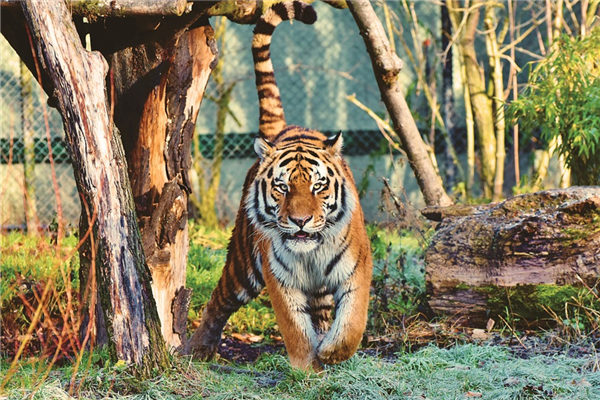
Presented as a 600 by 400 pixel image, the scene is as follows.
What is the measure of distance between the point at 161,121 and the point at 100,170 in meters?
0.86

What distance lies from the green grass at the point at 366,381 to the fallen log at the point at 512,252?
51 cm

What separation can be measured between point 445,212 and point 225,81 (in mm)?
5061

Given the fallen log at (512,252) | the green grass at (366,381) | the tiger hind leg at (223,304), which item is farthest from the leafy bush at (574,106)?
the tiger hind leg at (223,304)

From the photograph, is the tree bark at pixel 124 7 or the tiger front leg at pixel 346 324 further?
the tiger front leg at pixel 346 324

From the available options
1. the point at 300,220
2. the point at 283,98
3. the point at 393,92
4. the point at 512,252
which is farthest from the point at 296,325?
the point at 283,98

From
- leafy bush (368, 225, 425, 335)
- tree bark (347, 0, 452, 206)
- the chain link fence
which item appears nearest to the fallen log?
leafy bush (368, 225, 425, 335)

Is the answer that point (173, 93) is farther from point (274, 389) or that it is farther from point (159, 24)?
point (274, 389)

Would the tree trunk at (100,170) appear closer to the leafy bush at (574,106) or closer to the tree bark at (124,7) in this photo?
the tree bark at (124,7)

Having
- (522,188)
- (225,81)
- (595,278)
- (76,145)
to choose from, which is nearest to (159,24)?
(76,145)

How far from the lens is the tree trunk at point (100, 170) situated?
3410 mm

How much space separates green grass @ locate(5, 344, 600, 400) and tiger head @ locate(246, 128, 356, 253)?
0.66m

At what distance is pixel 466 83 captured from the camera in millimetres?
8359

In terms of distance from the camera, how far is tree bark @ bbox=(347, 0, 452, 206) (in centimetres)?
510

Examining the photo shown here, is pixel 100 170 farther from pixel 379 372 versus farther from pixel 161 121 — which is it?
pixel 379 372
